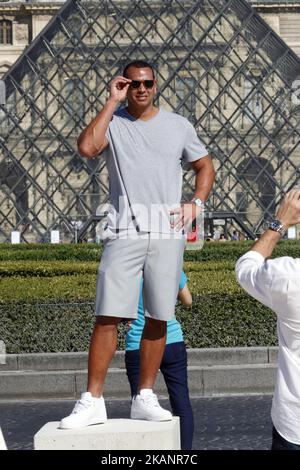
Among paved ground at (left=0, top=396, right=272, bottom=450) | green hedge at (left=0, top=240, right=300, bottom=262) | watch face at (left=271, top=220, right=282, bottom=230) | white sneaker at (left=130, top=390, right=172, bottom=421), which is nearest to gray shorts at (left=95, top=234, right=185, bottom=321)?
white sneaker at (left=130, top=390, right=172, bottom=421)

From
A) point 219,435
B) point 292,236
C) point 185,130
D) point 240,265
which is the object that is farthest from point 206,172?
point 292,236

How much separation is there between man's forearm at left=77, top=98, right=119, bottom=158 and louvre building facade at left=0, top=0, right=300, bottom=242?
109 feet

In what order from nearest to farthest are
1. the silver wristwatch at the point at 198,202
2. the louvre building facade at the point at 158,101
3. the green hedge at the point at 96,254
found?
the silver wristwatch at the point at 198,202, the green hedge at the point at 96,254, the louvre building facade at the point at 158,101

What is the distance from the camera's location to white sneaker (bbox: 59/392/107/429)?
4867mm

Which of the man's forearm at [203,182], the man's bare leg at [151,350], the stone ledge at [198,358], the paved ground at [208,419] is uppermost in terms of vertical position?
the man's forearm at [203,182]

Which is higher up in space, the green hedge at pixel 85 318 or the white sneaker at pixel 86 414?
the green hedge at pixel 85 318

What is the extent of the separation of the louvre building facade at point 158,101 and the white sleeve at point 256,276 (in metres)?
33.9

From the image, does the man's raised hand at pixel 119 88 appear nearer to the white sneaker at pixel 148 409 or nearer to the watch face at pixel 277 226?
the watch face at pixel 277 226

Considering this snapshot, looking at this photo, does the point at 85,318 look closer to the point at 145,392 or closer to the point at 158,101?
the point at 145,392

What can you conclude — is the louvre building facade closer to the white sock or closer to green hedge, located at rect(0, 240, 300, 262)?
green hedge, located at rect(0, 240, 300, 262)

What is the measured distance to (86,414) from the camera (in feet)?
16.4

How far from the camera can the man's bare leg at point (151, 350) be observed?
5.44 metres

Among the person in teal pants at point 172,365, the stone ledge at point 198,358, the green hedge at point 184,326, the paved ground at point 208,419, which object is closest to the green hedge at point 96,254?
the green hedge at point 184,326

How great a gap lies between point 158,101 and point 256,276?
37.6 m
